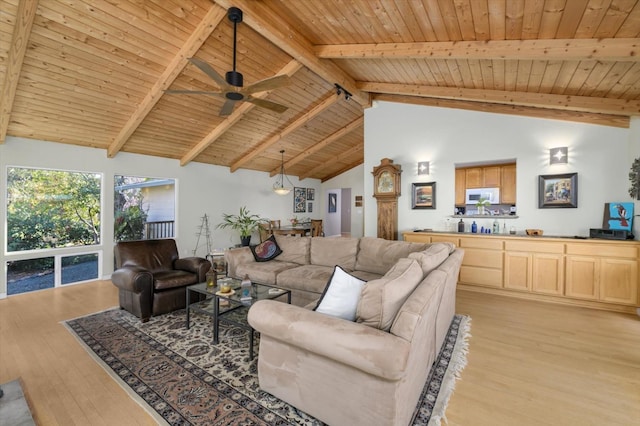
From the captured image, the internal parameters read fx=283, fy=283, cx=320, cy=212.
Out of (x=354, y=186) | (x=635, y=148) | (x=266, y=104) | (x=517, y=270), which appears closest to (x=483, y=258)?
(x=517, y=270)

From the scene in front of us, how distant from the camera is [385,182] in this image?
561 centimetres

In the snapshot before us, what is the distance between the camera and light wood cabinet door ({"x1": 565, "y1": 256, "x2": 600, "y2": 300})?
3701 millimetres

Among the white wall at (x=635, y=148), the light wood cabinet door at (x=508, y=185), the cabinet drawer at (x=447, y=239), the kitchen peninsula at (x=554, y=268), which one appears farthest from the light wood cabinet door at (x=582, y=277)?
the light wood cabinet door at (x=508, y=185)

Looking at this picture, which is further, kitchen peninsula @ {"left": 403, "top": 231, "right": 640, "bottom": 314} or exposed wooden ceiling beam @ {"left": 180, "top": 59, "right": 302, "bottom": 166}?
exposed wooden ceiling beam @ {"left": 180, "top": 59, "right": 302, "bottom": 166}

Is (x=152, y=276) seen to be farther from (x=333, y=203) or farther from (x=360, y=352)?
(x=333, y=203)

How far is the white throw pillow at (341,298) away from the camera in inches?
73.1

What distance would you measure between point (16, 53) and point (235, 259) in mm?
3342

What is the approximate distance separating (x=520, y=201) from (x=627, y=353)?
8.00ft

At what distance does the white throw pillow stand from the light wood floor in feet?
3.00

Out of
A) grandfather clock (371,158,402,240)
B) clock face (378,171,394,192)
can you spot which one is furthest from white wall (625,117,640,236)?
clock face (378,171,394,192)

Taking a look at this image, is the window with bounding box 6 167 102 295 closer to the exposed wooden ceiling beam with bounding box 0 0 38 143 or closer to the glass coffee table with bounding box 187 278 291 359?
the exposed wooden ceiling beam with bounding box 0 0 38 143

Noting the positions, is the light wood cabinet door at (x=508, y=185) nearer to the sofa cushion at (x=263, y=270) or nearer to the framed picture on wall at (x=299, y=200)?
the sofa cushion at (x=263, y=270)

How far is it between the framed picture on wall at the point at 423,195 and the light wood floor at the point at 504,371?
2.11 meters

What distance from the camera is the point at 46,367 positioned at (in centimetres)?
236
